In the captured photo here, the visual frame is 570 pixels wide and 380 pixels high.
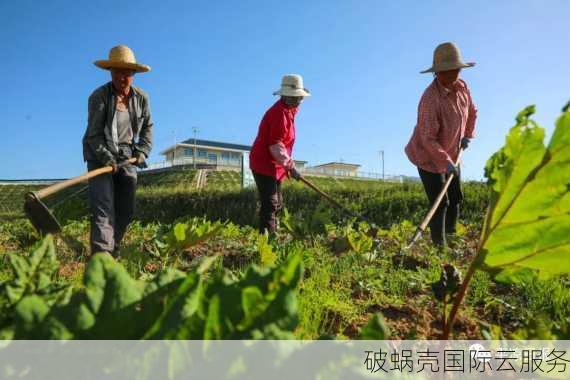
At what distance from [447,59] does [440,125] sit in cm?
59

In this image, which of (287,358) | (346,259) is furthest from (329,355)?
(346,259)

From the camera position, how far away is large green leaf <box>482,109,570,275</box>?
103 cm

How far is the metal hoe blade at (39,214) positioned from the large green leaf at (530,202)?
2.88m

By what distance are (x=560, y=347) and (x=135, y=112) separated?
3929 mm

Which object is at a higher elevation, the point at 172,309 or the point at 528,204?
the point at 528,204

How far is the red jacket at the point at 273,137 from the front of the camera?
4824mm

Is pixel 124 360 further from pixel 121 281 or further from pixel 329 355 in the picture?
pixel 329 355

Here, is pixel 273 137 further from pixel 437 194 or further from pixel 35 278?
pixel 35 278

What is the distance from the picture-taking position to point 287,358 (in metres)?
0.75

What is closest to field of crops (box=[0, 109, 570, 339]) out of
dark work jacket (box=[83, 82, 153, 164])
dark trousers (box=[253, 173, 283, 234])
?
dark work jacket (box=[83, 82, 153, 164])

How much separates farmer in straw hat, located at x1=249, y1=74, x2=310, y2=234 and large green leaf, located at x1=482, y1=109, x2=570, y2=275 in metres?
3.53

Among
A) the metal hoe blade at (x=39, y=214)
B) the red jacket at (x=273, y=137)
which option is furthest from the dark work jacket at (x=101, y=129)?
the red jacket at (x=273, y=137)

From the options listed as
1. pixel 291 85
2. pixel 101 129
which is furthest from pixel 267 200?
pixel 101 129

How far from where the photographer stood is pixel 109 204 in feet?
13.0
